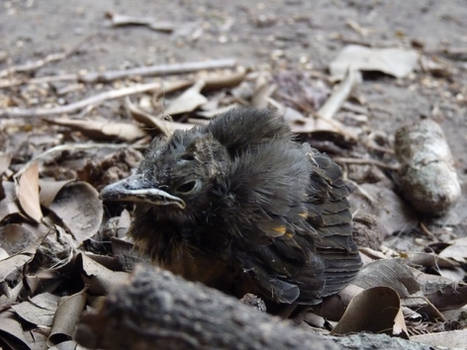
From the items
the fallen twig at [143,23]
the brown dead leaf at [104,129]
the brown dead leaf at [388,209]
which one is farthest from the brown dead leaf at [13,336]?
the fallen twig at [143,23]

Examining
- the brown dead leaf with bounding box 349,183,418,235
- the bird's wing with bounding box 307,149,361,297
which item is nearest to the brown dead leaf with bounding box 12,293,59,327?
the bird's wing with bounding box 307,149,361,297

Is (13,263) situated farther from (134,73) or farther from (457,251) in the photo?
(134,73)

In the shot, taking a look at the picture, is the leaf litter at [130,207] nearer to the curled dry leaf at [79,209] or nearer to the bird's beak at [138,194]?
the curled dry leaf at [79,209]

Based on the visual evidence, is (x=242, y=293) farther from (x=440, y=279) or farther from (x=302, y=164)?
(x=440, y=279)

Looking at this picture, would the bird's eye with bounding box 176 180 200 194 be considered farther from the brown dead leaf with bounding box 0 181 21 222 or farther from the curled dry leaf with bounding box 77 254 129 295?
the brown dead leaf with bounding box 0 181 21 222

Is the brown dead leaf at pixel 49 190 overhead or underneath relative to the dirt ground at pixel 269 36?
overhead

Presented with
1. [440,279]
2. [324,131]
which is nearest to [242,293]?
[440,279]
